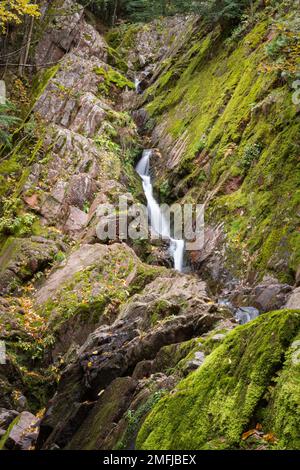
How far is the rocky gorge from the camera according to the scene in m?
4.70

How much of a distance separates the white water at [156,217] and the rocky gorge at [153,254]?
16.4 inches

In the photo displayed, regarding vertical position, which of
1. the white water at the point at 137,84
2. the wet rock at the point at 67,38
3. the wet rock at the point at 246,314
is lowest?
the wet rock at the point at 246,314

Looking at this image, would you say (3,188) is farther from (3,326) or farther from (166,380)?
(166,380)

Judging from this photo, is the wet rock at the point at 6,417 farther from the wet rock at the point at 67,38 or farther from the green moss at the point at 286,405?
the wet rock at the point at 67,38

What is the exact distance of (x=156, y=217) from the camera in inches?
626

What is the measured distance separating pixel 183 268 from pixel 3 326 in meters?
5.03

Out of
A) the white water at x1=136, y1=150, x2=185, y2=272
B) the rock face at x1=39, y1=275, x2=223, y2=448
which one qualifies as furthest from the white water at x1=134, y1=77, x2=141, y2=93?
the rock face at x1=39, y1=275, x2=223, y2=448

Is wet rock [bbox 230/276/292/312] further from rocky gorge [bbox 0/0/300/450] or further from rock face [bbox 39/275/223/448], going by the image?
rock face [bbox 39/275/223/448]

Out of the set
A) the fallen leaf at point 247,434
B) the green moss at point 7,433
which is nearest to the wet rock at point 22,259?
the green moss at point 7,433

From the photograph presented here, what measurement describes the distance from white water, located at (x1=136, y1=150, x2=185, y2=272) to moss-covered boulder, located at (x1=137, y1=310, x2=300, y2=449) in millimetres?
8243

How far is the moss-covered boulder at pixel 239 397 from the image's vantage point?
13.0 feet

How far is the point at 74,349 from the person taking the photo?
31.3 ft

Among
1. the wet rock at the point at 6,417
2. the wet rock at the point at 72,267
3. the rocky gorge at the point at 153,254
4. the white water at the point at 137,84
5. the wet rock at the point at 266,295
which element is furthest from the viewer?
the white water at the point at 137,84

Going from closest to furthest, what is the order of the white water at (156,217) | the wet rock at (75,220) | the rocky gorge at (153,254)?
the rocky gorge at (153,254) → the white water at (156,217) → the wet rock at (75,220)
